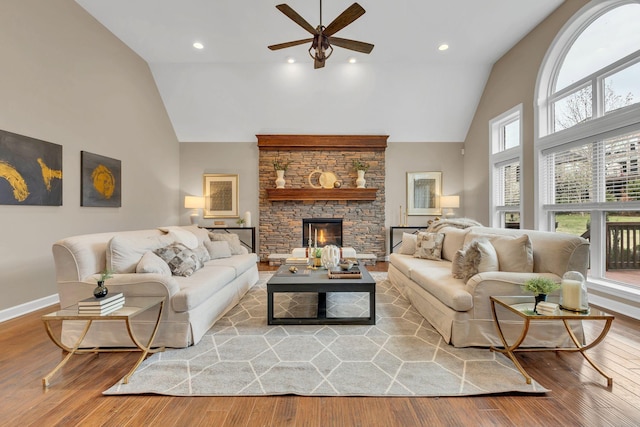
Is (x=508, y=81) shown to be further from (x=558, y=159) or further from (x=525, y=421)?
(x=525, y=421)

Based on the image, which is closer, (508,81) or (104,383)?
(104,383)

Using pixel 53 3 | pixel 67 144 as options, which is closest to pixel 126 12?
pixel 53 3

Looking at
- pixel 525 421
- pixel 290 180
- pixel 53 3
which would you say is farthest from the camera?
pixel 290 180

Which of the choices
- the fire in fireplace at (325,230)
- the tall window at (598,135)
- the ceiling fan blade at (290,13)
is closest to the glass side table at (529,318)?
the tall window at (598,135)

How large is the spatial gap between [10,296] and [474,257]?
4.79 m

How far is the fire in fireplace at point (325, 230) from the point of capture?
6422 mm

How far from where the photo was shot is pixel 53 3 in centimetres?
333

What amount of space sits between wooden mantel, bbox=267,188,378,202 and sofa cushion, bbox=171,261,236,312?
3.14 m

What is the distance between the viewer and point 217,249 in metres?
3.88

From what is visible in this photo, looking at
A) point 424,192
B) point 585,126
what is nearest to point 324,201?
point 424,192

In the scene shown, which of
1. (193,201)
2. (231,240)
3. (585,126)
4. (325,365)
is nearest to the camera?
(325,365)

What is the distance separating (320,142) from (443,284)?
452 cm

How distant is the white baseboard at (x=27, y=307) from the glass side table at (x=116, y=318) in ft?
4.69

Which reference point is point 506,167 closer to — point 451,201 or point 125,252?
point 451,201
